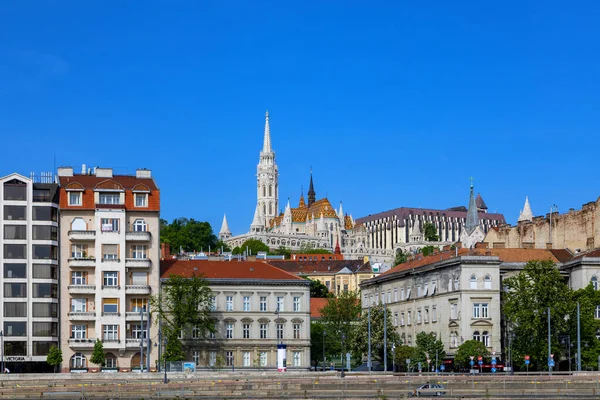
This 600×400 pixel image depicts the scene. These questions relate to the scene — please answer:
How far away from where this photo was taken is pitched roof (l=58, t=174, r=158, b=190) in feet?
384

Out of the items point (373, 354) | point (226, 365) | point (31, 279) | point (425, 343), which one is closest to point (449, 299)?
point (425, 343)

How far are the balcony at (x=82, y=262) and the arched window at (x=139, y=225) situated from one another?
17.0 ft

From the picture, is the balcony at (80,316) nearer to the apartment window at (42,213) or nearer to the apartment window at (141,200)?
the apartment window at (42,213)

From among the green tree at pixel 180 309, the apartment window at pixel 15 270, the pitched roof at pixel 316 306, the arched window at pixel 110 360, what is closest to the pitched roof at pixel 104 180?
the apartment window at pixel 15 270

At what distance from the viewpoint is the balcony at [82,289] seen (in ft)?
373

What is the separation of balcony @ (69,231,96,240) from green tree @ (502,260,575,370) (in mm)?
37070

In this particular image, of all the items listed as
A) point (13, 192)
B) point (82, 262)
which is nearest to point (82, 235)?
point (82, 262)

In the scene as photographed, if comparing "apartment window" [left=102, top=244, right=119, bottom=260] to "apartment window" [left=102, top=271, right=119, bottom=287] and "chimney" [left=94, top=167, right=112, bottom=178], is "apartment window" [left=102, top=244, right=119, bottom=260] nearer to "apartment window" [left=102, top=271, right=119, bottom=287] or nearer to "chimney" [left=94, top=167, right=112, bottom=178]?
"apartment window" [left=102, top=271, right=119, bottom=287]

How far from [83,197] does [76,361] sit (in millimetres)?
14630

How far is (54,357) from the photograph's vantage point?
362 ft

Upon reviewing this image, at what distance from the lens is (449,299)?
120 metres

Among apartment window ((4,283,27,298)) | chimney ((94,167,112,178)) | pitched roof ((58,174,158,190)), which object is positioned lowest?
apartment window ((4,283,27,298))

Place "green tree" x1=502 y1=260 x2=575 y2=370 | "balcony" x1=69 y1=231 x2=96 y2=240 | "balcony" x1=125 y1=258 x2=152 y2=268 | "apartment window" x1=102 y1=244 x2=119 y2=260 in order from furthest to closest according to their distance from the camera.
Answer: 1. "balcony" x1=125 y1=258 x2=152 y2=268
2. "apartment window" x1=102 y1=244 x2=119 y2=260
3. "balcony" x1=69 y1=231 x2=96 y2=240
4. "green tree" x1=502 y1=260 x2=575 y2=370

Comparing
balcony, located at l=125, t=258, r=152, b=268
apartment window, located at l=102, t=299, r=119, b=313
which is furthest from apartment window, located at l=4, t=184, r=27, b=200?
apartment window, located at l=102, t=299, r=119, b=313
